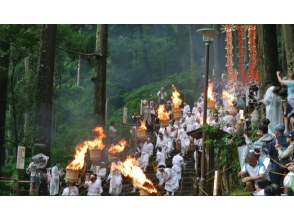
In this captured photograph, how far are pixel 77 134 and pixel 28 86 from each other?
259cm

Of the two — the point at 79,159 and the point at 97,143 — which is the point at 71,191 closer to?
the point at 79,159

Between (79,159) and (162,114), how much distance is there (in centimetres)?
402

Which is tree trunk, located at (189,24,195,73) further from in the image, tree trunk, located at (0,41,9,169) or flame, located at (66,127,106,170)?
tree trunk, located at (0,41,9,169)

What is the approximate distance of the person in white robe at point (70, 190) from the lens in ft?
35.8

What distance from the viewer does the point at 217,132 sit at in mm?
10602

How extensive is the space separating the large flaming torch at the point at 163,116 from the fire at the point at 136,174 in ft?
8.61

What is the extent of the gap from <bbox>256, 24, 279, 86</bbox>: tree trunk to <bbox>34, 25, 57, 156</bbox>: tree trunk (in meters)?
5.34

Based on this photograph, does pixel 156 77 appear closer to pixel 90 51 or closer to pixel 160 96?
pixel 160 96

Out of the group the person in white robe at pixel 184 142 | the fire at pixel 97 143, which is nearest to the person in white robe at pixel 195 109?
the person in white robe at pixel 184 142

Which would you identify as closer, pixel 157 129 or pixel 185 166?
pixel 185 166

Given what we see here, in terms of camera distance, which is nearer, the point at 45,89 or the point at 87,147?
the point at 45,89

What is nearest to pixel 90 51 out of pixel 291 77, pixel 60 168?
pixel 60 168

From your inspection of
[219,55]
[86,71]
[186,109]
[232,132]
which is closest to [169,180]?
[232,132]

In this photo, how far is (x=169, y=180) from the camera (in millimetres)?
11586
